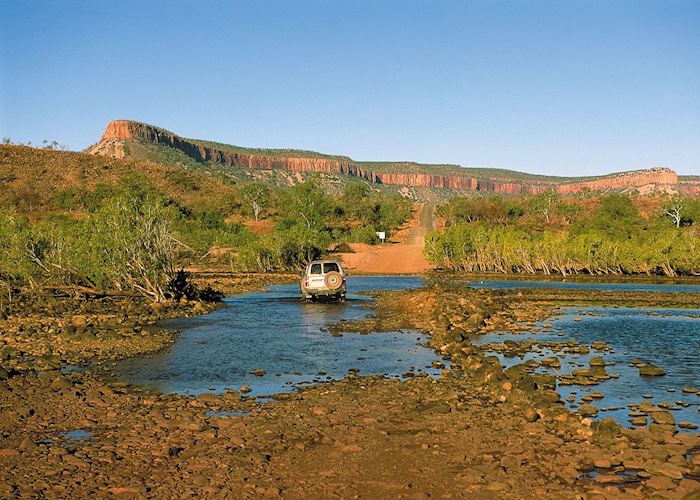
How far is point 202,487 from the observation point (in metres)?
9.12

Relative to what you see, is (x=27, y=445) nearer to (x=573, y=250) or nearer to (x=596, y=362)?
(x=596, y=362)

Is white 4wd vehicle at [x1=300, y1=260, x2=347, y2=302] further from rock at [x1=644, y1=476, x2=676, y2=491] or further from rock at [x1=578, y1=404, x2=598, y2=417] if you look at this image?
rock at [x1=644, y1=476, x2=676, y2=491]

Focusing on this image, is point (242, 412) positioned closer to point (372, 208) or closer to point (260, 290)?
point (260, 290)

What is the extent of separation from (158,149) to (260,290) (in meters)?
161

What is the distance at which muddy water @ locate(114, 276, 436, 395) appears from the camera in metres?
16.5

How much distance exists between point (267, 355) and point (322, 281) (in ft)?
49.7

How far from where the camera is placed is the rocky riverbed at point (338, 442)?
9188 mm

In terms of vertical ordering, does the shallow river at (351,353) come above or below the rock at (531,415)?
below

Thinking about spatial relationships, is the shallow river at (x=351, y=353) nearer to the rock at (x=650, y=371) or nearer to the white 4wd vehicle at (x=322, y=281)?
the rock at (x=650, y=371)

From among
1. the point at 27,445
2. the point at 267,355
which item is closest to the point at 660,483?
the point at 27,445

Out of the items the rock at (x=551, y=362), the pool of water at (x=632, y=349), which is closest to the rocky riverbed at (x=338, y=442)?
the pool of water at (x=632, y=349)

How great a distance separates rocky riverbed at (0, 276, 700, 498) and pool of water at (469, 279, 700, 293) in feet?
108

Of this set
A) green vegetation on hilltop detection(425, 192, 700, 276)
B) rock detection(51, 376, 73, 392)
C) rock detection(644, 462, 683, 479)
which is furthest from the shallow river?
green vegetation on hilltop detection(425, 192, 700, 276)

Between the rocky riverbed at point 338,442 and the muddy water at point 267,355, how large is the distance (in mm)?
1110
